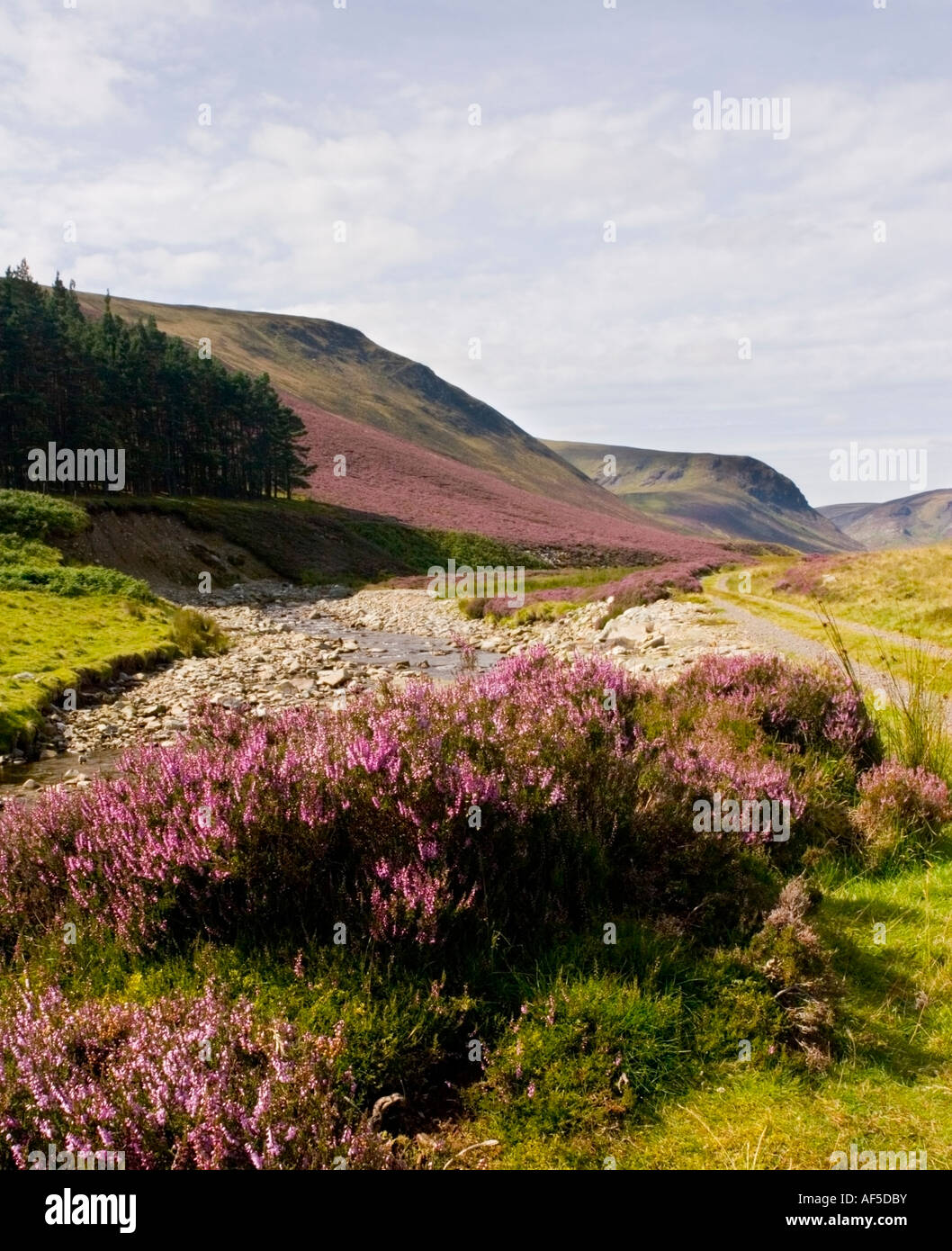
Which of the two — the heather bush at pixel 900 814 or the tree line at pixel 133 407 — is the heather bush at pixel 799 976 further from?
the tree line at pixel 133 407

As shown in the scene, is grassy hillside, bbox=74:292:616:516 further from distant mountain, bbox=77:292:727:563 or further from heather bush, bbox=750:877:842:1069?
heather bush, bbox=750:877:842:1069

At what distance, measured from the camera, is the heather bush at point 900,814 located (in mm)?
5559

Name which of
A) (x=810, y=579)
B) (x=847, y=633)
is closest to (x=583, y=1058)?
(x=847, y=633)

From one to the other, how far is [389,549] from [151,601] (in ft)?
90.8

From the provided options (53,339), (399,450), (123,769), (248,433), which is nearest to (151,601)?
(123,769)

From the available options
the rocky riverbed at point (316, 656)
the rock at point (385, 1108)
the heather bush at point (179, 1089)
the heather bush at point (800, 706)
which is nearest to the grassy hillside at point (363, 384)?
the rocky riverbed at point (316, 656)

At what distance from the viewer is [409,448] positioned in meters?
96.1

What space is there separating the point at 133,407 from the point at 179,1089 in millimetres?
54744

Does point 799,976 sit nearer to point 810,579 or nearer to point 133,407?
point 810,579

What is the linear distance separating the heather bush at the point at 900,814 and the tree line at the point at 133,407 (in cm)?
4576

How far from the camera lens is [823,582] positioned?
99.8 feet

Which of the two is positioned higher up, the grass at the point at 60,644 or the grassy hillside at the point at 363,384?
the grassy hillside at the point at 363,384

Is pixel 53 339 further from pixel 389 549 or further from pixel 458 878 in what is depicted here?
pixel 458 878

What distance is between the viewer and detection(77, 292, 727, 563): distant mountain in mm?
66562
